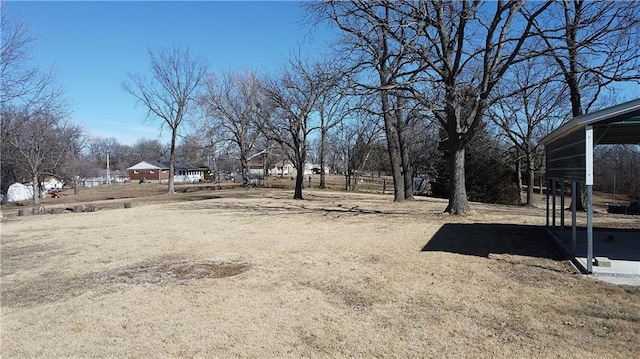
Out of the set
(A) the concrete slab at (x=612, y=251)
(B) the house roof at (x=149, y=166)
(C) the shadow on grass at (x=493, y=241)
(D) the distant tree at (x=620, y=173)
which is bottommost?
(C) the shadow on grass at (x=493, y=241)

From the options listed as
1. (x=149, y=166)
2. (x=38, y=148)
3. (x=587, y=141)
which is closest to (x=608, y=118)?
(x=587, y=141)

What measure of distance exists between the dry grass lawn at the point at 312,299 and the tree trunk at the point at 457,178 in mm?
3413

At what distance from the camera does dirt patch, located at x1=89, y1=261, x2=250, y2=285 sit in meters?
6.91

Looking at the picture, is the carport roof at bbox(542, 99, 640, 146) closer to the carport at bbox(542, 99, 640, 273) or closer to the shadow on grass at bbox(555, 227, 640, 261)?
the carport at bbox(542, 99, 640, 273)

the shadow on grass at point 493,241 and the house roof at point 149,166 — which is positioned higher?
the house roof at point 149,166

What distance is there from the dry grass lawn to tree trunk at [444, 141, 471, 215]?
3413 mm

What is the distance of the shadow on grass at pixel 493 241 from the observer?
8453 mm

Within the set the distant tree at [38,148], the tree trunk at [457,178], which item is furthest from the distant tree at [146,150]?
the tree trunk at [457,178]

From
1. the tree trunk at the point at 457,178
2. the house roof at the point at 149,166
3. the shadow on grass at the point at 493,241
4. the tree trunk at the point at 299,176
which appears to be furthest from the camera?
the house roof at the point at 149,166

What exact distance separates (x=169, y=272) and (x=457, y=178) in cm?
976

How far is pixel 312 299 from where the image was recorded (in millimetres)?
5719

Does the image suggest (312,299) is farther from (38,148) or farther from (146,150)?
(146,150)

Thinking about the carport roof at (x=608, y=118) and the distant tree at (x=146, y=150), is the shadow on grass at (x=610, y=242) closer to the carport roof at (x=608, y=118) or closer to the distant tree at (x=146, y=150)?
the carport roof at (x=608, y=118)

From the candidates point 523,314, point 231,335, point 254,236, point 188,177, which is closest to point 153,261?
point 254,236
